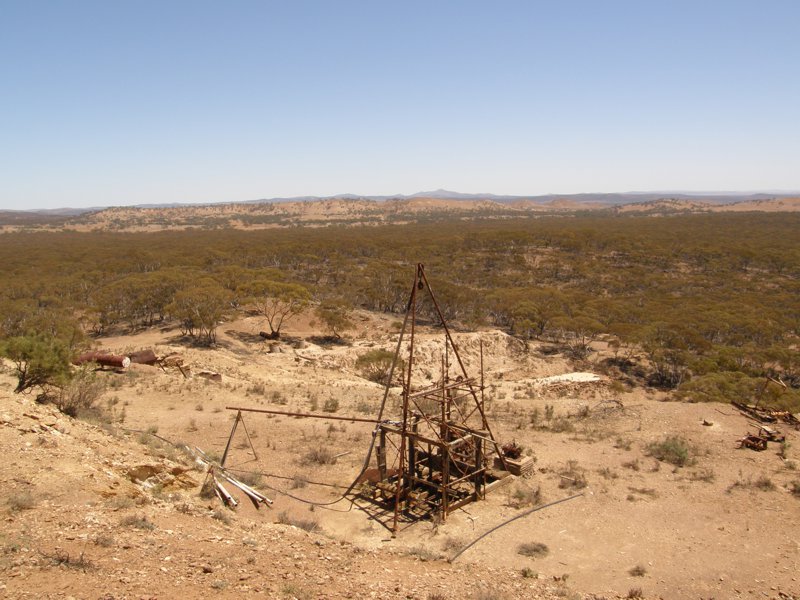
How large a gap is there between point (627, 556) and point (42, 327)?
101 ft

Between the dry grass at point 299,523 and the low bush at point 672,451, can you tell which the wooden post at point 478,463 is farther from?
the low bush at point 672,451

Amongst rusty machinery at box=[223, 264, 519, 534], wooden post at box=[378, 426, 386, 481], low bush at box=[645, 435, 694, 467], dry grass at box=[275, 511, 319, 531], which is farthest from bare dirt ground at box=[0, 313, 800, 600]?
wooden post at box=[378, 426, 386, 481]

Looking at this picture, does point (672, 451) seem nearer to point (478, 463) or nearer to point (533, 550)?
point (478, 463)

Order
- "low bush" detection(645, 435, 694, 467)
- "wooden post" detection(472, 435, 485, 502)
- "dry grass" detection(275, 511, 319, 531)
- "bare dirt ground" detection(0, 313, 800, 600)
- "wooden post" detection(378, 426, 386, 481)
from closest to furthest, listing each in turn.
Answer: "bare dirt ground" detection(0, 313, 800, 600) < "dry grass" detection(275, 511, 319, 531) < "wooden post" detection(472, 435, 485, 502) < "wooden post" detection(378, 426, 386, 481) < "low bush" detection(645, 435, 694, 467)

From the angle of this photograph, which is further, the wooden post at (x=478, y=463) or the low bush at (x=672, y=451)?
the low bush at (x=672, y=451)

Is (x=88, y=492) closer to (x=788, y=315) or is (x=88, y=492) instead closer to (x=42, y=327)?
(x=42, y=327)

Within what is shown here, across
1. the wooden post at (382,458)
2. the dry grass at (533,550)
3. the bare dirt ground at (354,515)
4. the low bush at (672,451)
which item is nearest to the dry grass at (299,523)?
the bare dirt ground at (354,515)

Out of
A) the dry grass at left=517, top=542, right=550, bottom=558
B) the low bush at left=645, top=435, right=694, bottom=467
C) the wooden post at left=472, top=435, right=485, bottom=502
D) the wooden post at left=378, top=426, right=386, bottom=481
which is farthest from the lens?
the low bush at left=645, top=435, right=694, bottom=467

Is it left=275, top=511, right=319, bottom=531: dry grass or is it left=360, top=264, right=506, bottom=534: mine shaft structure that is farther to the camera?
left=360, top=264, right=506, bottom=534: mine shaft structure

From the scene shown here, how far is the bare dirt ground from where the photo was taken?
7.57m

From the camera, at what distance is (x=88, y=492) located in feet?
29.8

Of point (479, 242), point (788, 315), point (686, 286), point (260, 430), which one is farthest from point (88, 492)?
point (479, 242)

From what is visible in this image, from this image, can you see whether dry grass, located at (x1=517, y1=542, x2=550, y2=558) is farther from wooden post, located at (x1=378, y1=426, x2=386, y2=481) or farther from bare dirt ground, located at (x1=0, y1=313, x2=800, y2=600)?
wooden post, located at (x1=378, y1=426, x2=386, y2=481)

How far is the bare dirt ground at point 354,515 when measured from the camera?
24.8ft
